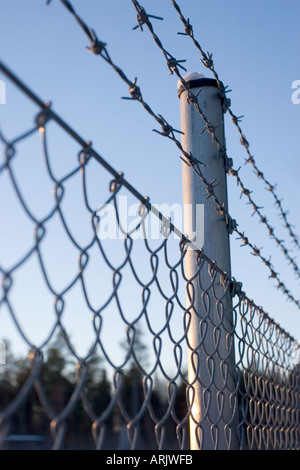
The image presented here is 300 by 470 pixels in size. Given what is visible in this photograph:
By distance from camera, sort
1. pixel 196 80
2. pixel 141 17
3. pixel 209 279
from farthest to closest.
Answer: pixel 196 80, pixel 209 279, pixel 141 17

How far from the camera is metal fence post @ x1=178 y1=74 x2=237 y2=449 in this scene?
150 centimetres

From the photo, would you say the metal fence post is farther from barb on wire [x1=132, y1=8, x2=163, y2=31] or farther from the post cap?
barb on wire [x1=132, y1=8, x2=163, y2=31]

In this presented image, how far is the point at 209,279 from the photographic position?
5.28 feet

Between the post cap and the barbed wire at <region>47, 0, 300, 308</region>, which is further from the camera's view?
the post cap

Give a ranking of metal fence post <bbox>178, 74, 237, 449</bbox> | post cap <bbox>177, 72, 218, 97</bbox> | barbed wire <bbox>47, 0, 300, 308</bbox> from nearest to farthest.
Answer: barbed wire <bbox>47, 0, 300, 308</bbox> → metal fence post <bbox>178, 74, 237, 449</bbox> → post cap <bbox>177, 72, 218, 97</bbox>

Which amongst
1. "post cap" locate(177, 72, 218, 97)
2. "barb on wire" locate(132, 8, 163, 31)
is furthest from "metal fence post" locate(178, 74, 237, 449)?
"barb on wire" locate(132, 8, 163, 31)

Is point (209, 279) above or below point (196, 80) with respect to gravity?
below

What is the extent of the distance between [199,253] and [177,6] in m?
0.58

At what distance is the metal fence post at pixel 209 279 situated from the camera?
1501mm

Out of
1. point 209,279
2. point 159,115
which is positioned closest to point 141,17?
point 159,115

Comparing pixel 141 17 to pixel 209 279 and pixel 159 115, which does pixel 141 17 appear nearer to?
pixel 159 115

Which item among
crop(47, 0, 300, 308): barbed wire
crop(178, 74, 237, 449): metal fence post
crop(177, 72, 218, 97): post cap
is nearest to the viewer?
crop(47, 0, 300, 308): barbed wire

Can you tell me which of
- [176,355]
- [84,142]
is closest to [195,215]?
[176,355]

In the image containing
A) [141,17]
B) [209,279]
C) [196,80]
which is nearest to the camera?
[141,17]
